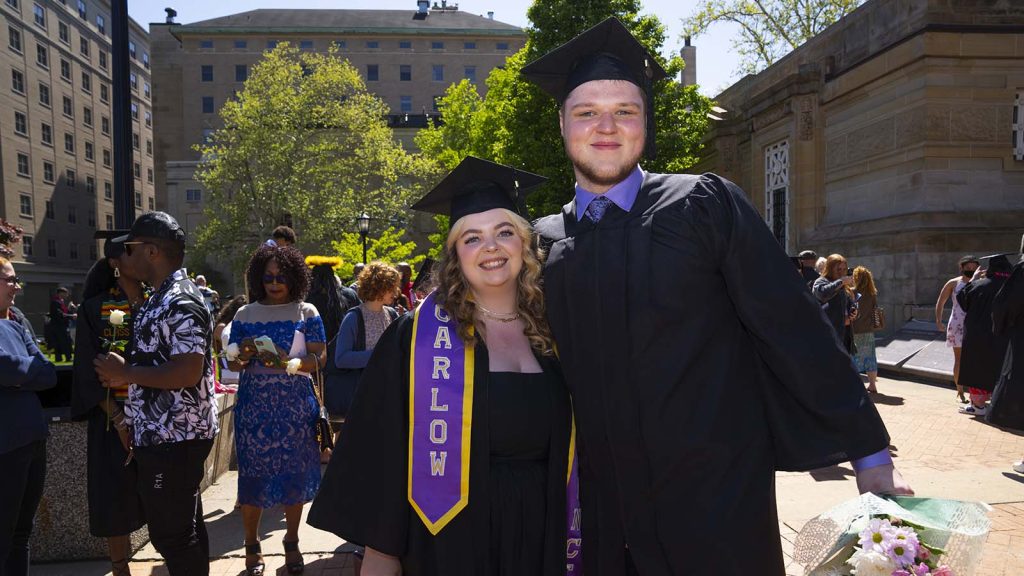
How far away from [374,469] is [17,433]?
220cm

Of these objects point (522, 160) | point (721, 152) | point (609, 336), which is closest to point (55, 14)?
point (522, 160)

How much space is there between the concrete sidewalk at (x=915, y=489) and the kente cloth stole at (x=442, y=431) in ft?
7.87

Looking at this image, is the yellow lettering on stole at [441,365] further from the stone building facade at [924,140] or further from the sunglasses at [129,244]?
the stone building facade at [924,140]

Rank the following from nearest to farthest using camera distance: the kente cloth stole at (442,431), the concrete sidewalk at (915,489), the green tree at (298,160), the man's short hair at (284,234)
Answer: the kente cloth stole at (442,431), the concrete sidewalk at (915,489), the man's short hair at (284,234), the green tree at (298,160)

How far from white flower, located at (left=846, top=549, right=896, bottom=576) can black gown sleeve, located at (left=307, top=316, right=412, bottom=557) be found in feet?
4.35

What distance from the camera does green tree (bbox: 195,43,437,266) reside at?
32.1m

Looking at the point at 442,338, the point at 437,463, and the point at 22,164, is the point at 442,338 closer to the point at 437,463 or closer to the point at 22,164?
the point at 437,463

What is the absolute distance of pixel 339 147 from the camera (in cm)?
3356

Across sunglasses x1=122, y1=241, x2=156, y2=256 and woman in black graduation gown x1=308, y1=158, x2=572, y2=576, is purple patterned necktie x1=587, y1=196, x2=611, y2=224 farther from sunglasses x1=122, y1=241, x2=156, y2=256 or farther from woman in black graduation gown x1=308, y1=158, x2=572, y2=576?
sunglasses x1=122, y1=241, x2=156, y2=256

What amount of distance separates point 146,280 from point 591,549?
264cm

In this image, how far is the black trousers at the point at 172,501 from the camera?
3.11 m

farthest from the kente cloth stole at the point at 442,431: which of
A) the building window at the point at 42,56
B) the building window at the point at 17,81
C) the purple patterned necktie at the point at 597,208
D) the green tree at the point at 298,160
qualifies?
the building window at the point at 42,56

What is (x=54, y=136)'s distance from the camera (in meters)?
47.6

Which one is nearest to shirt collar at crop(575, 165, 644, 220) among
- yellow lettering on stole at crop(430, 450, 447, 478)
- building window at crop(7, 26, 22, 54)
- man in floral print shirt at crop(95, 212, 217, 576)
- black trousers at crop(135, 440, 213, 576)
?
yellow lettering on stole at crop(430, 450, 447, 478)
